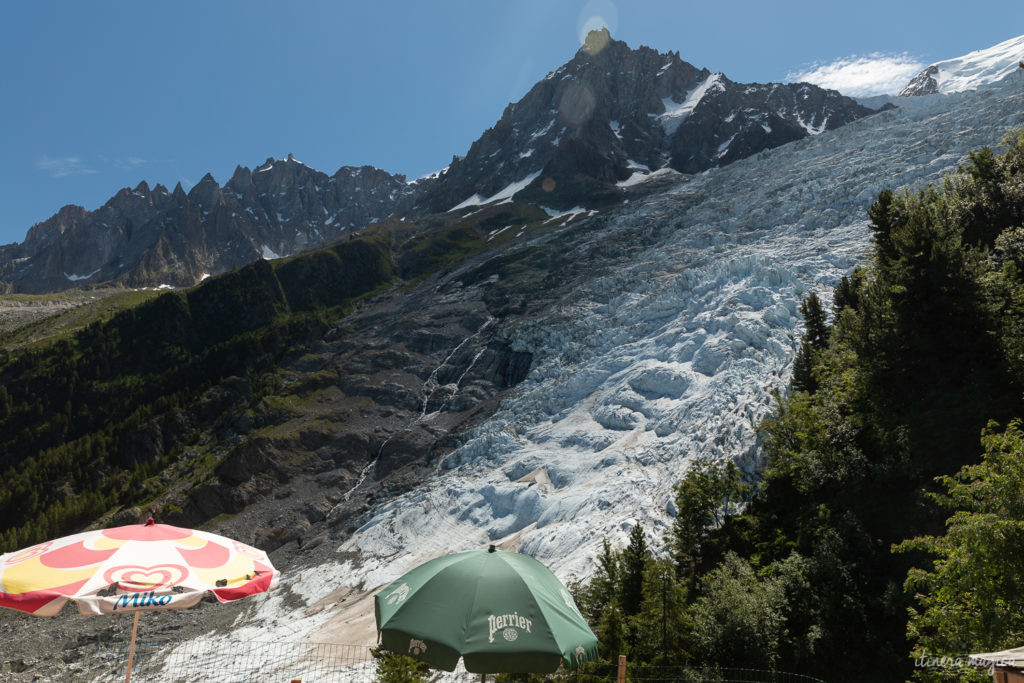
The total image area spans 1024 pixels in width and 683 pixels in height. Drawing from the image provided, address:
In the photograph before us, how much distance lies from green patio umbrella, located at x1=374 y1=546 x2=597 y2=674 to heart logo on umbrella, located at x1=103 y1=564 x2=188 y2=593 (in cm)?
272

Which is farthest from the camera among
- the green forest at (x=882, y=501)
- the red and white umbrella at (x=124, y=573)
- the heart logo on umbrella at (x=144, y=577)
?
the green forest at (x=882, y=501)

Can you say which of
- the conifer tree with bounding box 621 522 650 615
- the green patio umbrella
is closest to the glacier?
the conifer tree with bounding box 621 522 650 615

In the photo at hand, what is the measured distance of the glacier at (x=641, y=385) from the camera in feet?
124

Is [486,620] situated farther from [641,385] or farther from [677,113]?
[677,113]

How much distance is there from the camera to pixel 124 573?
6.75 meters

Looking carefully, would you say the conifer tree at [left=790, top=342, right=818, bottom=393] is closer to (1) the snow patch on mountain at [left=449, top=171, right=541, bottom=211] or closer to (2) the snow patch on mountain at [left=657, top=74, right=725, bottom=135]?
(1) the snow patch on mountain at [left=449, top=171, right=541, bottom=211]

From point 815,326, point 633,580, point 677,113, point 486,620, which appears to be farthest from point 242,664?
point 677,113

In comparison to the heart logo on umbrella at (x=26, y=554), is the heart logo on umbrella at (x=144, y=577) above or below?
below

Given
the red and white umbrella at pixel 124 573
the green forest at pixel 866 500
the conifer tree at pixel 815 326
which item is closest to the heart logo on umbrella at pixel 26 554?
the red and white umbrella at pixel 124 573

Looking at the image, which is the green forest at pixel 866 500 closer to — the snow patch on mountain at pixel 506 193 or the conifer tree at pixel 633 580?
the conifer tree at pixel 633 580

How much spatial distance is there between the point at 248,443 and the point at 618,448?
47.1 metres

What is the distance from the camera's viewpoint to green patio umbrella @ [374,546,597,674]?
5875mm

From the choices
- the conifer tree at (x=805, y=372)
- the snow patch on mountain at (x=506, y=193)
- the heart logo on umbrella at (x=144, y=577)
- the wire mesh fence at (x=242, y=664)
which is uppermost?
the snow patch on mountain at (x=506, y=193)

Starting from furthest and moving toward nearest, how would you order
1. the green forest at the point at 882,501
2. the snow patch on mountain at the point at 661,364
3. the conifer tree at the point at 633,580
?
the snow patch on mountain at the point at 661,364 → the conifer tree at the point at 633,580 → the green forest at the point at 882,501
